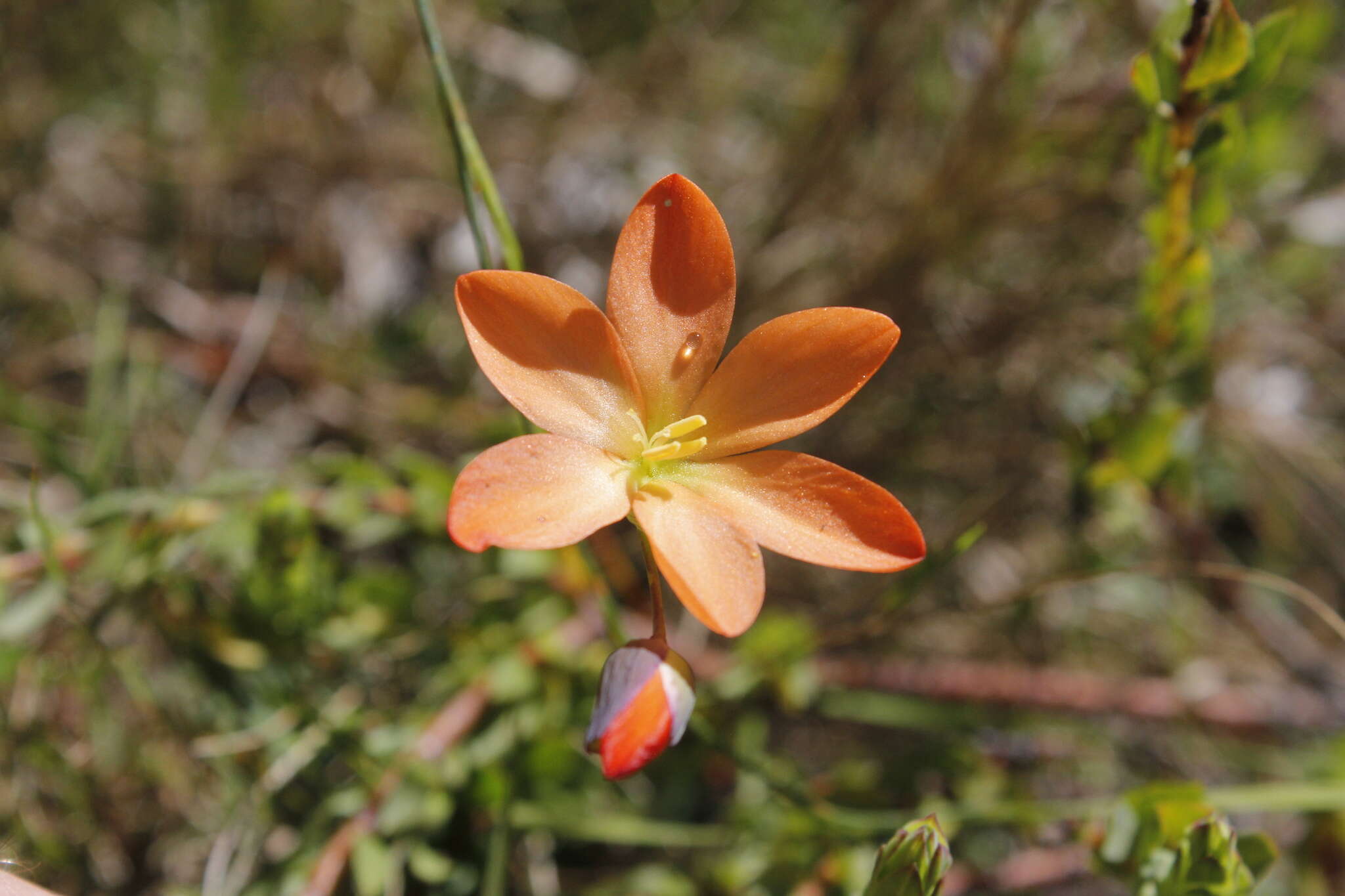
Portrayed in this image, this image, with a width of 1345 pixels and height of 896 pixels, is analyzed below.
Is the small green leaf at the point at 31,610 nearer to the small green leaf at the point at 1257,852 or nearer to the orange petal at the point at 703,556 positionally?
the orange petal at the point at 703,556

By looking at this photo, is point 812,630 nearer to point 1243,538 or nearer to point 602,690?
point 602,690

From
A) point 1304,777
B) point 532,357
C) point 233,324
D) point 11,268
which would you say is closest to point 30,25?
point 11,268

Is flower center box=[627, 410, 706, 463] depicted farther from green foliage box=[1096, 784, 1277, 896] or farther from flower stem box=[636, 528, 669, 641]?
green foliage box=[1096, 784, 1277, 896]

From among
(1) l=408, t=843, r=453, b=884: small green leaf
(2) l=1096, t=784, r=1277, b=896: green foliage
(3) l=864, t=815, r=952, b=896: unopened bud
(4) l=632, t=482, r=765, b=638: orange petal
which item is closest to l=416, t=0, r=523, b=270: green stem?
(4) l=632, t=482, r=765, b=638: orange petal

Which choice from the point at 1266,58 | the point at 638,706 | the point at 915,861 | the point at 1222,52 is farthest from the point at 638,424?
the point at 1266,58

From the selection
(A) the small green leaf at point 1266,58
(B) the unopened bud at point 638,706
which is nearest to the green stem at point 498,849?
(B) the unopened bud at point 638,706

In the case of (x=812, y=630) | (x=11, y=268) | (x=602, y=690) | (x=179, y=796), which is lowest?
(x=179, y=796)

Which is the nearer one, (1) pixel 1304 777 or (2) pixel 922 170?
(1) pixel 1304 777
